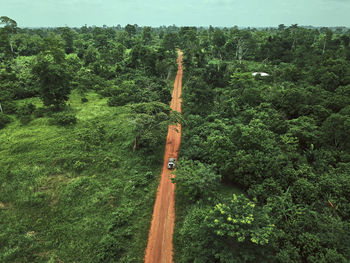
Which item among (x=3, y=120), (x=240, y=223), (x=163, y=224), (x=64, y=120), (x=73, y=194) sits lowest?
(x=163, y=224)

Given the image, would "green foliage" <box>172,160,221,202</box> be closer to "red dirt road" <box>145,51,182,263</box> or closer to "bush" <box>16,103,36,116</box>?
"red dirt road" <box>145,51,182,263</box>

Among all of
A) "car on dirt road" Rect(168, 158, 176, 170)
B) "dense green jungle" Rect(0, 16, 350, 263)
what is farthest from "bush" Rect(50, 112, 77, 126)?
"car on dirt road" Rect(168, 158, 176, 170)

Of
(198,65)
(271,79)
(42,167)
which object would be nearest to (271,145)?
(42,167)

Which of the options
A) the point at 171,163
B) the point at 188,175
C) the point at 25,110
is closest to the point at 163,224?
the point at 188,175

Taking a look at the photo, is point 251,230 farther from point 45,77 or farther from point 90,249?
point 45,77

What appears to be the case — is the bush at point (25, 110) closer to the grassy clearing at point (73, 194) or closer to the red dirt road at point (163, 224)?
the grassy clearing at point (73, 194)

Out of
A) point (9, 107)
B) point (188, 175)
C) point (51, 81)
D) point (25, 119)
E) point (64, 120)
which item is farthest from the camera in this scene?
point (9, 107)

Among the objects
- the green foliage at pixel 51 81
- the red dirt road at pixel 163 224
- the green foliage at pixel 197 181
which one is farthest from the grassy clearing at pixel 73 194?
the green foliage at pixel 51 81

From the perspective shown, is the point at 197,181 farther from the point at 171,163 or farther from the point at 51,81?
the point at 51,81
